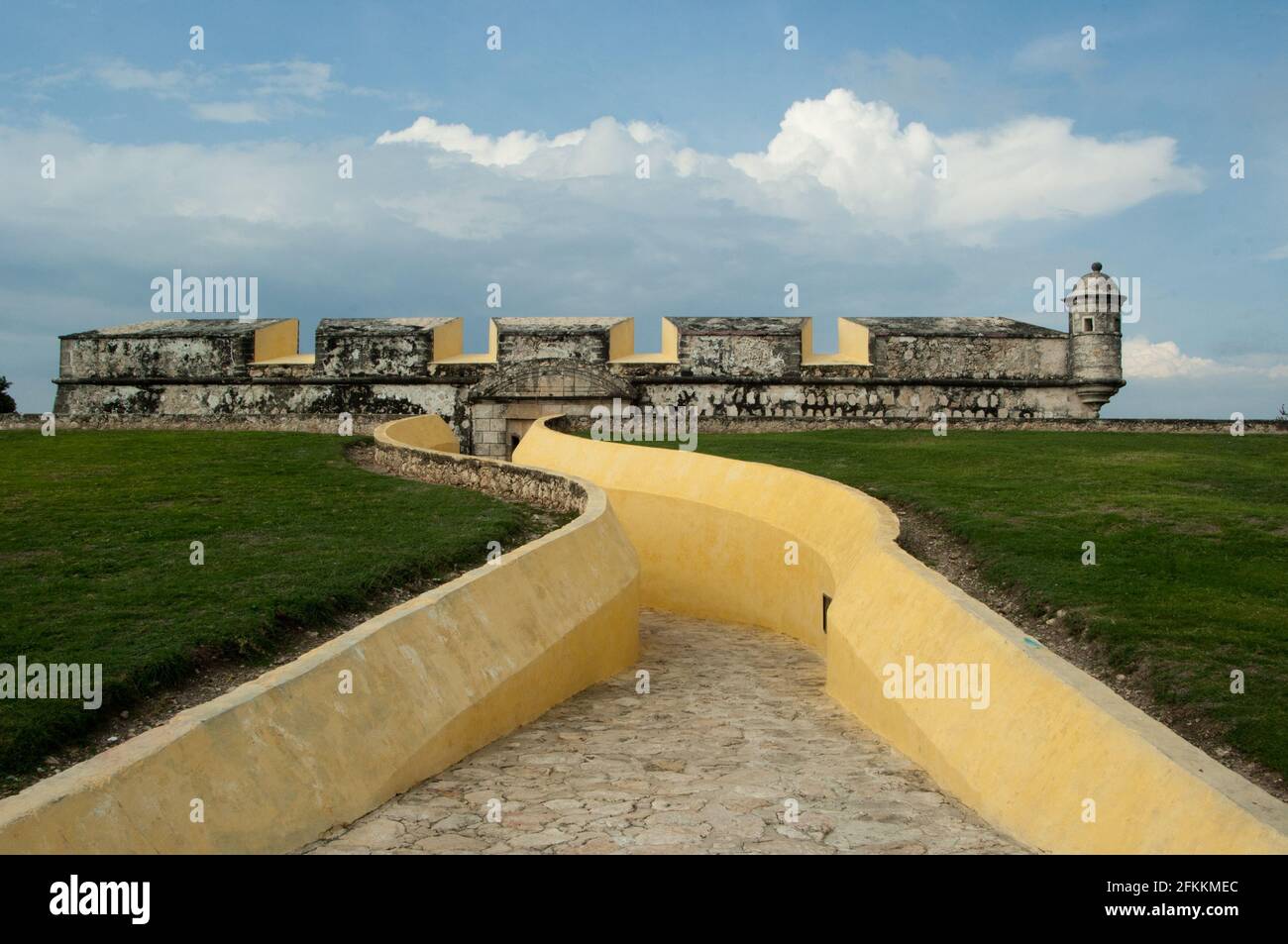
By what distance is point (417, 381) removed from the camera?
2811cm

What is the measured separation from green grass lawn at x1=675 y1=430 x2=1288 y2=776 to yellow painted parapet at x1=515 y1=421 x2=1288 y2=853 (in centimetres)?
95

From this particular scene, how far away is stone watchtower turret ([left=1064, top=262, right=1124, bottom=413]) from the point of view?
86.6ft

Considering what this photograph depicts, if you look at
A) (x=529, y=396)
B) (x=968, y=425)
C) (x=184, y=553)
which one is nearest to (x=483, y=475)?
(x=184, y=553)

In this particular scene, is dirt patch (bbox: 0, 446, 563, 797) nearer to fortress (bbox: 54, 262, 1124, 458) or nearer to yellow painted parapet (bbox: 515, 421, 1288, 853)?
yellow painted parapet (bbox: 515, 421, 1288, 853)

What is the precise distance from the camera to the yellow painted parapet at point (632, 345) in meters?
27.5

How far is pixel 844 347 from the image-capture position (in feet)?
94.0

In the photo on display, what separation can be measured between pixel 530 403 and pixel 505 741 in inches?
756

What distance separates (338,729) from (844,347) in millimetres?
24072

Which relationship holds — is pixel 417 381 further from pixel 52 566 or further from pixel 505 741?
pixel 505 741

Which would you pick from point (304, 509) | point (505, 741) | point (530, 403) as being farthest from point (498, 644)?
point (530, 403)

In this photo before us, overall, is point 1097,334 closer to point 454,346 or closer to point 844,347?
point 844,347

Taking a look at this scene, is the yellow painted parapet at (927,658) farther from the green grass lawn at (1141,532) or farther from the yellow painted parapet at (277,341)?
→ the yellow painted parapet at (277,341)

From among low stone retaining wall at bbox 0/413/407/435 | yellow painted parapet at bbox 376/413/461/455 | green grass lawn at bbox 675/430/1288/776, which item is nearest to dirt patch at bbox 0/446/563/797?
green grass lawn at bbox 675/430/1288/776
